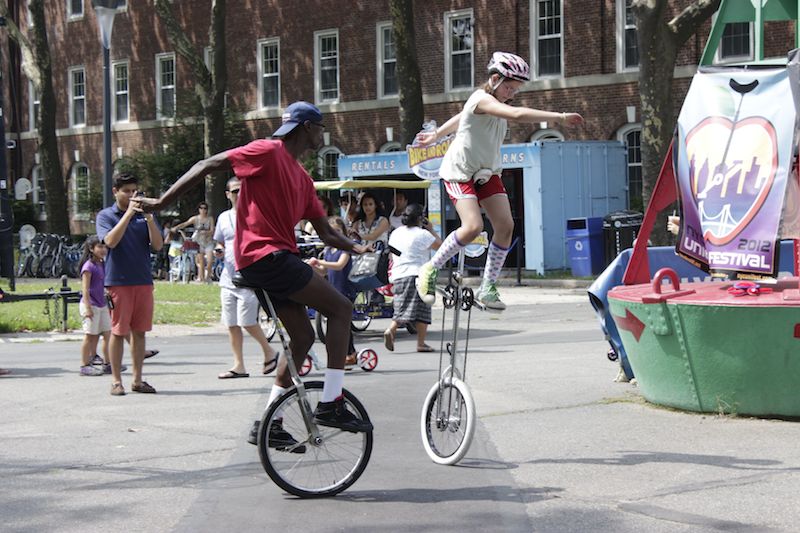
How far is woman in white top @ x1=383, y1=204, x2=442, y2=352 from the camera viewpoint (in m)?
14.4

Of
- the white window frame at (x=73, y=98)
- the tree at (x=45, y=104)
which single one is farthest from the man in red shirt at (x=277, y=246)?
the white window frame at (x=73, y=98)

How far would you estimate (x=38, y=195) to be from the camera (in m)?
49.4

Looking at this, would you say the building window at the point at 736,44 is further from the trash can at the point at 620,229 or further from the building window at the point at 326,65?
the building window at the point at 326,65

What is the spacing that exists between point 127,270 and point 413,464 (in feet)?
14.1

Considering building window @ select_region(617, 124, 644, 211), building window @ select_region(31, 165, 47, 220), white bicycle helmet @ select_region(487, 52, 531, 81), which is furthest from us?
building window @ select_region(31, 165, 47, 220)

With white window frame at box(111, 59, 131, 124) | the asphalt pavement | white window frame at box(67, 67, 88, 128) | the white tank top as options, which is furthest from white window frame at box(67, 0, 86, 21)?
the white tank top

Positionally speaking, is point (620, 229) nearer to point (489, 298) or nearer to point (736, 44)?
point (736, 44)

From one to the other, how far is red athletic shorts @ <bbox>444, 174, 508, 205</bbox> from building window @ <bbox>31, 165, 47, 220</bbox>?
141 feet

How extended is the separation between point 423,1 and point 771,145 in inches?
1111

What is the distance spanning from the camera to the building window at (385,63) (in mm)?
37406

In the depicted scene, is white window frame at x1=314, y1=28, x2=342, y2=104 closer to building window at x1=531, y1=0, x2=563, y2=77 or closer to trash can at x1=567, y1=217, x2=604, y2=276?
building window at x1=531, y1=0, x2=563, y2=77

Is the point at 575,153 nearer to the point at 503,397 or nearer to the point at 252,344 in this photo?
the point at 252,344

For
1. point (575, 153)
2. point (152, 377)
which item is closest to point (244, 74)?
point (575, 153)

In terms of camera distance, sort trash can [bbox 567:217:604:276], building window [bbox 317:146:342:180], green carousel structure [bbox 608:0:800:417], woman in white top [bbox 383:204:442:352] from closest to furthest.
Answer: green carousel structure [bbox 608:0:800:417], woman in white top [bbox 383:204:442:352], trash can [bbox 567:217:604:276], building window [bbox 317:146:342:180]
